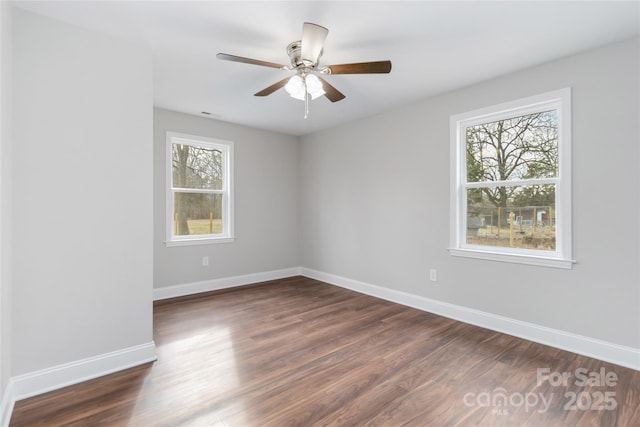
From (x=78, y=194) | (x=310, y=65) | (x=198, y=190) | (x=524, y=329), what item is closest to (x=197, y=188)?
(x=198, y=190)

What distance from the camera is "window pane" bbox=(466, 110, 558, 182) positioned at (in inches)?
108

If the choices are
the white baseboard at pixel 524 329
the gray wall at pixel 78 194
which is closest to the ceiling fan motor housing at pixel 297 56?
the gray wall at pixel 78 194

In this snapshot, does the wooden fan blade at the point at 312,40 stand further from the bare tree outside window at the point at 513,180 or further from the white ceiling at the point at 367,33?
the bare tree outside window at the point at 513,180

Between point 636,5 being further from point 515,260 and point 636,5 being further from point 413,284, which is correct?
point 413,284

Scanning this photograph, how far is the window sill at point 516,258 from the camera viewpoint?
2.59m

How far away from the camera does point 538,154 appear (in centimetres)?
282

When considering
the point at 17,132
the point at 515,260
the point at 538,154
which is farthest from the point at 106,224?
the point at 538,154

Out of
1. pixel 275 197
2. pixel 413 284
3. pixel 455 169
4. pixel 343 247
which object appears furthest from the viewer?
pixel 275 197

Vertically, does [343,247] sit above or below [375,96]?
below

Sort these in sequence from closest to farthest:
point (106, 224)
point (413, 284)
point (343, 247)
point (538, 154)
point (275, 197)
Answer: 1. point (106, 224)
2. point (538, 154)
3. point (413, 284)
4. point (343, 247)
5. point (275, 197)

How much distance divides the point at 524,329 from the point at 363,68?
2735 mm

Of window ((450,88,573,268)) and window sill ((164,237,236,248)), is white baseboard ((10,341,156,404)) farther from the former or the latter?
window ((450,88,573,268))

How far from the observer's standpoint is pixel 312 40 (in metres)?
1.91

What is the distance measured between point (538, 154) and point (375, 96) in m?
1.74
